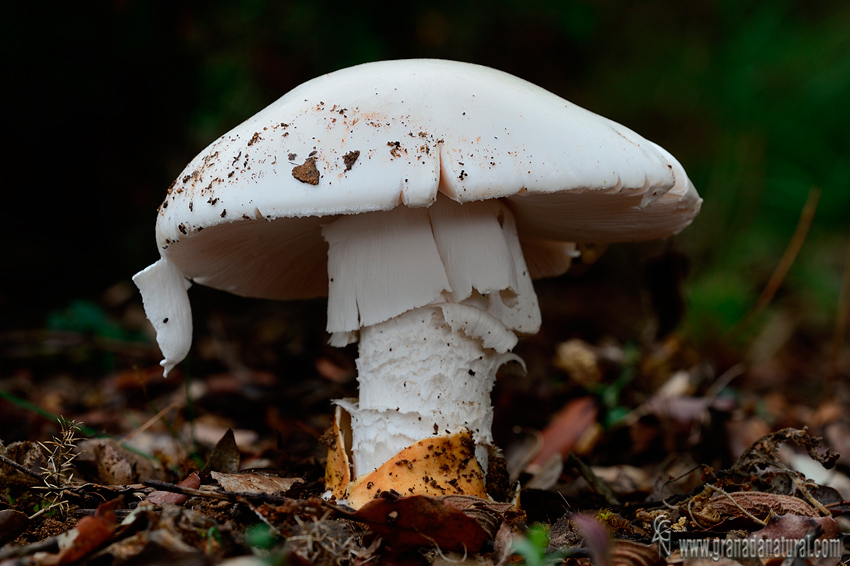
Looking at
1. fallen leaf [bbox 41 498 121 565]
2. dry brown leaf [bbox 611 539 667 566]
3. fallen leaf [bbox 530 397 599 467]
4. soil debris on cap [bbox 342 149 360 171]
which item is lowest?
fallen leaf [bbox 530 397 599 467]

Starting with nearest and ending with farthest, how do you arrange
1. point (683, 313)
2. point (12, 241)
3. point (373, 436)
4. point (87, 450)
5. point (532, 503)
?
point (373, 436) → point (532, 503) → point (87, 450) → point (683, 313) → point (12, 241)

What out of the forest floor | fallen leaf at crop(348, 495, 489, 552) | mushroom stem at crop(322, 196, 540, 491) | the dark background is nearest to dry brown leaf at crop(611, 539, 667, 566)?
the forest floor

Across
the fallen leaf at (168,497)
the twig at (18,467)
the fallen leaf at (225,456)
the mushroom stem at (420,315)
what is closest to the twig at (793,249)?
the mushroom stem at (420,315)

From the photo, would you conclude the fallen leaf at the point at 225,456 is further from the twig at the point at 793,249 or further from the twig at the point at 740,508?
the twig at the point at 793,249

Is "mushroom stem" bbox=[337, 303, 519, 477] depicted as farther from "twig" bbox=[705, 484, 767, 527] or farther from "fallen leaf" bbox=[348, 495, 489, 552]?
"twig" bbox=[705, 484, 767, 527]

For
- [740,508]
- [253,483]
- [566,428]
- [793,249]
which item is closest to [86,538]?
[253,483]

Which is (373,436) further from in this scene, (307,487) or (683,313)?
(683,313)

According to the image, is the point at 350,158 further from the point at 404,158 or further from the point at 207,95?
the point at 207,95

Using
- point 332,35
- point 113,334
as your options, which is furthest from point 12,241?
point 332,35
